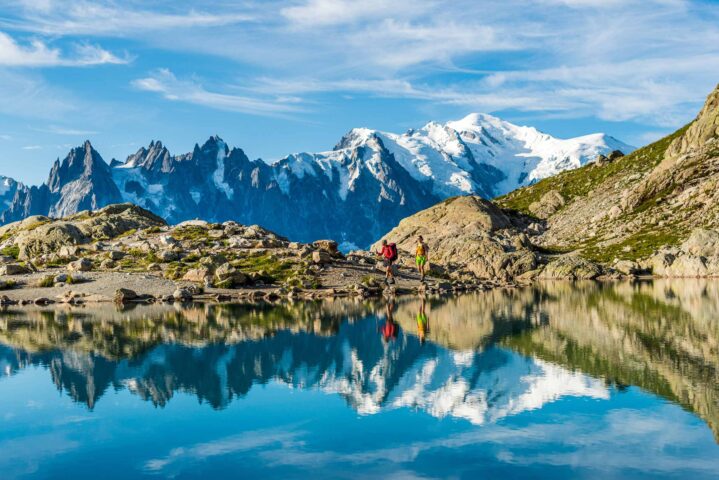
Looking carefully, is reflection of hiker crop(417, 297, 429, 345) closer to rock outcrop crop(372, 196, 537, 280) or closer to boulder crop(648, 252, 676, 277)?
rock outcrop crop(372, 196, 537, 280)

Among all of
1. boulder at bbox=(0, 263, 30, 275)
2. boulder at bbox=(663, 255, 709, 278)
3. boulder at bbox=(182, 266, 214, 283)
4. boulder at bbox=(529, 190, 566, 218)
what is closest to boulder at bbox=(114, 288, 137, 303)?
boulder at bbox=(182, 266, 214, 283)

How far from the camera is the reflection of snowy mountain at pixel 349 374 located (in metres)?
23.0

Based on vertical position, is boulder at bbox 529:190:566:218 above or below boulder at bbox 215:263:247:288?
above

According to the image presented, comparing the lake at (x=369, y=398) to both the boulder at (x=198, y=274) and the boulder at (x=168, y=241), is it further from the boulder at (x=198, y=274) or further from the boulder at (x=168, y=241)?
the boulder at (x=168, y=241)

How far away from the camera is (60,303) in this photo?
64.0 metres

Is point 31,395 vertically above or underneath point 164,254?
underneath

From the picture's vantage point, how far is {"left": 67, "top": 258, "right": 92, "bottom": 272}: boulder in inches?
2968

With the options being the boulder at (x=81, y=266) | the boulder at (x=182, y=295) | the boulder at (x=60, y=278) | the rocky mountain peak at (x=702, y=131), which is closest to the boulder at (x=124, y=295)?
the boulder at (x=182, y=295)

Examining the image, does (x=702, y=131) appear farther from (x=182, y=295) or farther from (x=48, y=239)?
(x=48, y=239)

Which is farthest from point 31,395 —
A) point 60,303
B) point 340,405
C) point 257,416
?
point 60,303

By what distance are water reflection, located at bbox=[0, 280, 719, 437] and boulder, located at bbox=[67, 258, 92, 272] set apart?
71.5 ft

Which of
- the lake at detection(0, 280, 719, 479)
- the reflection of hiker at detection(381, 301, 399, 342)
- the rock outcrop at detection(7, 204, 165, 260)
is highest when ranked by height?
the rock outcrop at detection(7, 204, 165, 260)

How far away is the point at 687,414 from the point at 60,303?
186 feet

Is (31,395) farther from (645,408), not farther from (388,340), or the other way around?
(645,408)
